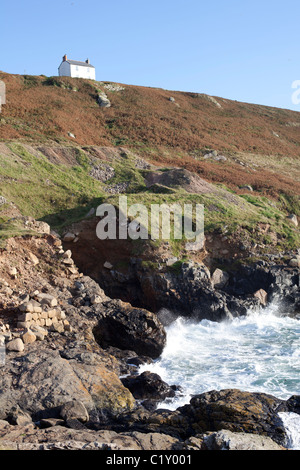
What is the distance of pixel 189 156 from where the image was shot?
141 feet

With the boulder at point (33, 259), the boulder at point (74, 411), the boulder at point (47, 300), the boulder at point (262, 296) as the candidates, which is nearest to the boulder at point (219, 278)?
the boulder at point (262, 296)

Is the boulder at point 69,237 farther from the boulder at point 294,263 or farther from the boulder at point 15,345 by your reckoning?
the boulder at point 294,263

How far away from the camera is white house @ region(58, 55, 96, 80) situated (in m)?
67.4

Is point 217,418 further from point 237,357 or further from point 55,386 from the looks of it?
point 237,357

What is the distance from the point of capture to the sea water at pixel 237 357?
40.6ft

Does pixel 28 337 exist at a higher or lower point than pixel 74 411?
higher

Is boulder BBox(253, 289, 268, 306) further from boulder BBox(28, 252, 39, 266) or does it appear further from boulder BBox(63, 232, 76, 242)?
boulder BBox(28, 252, 39, 266)

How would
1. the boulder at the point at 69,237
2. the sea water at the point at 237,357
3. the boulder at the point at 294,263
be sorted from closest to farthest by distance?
the sea water at the point at 237,357
the boulder at the point at 69,237
the boulder at the point at 294,263

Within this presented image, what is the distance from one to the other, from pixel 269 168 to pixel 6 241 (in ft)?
117

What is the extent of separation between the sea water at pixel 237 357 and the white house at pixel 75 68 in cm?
5904

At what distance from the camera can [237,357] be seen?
1502 centimetres

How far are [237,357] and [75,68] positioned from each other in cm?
6314

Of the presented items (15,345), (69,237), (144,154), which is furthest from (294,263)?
(144,154)
